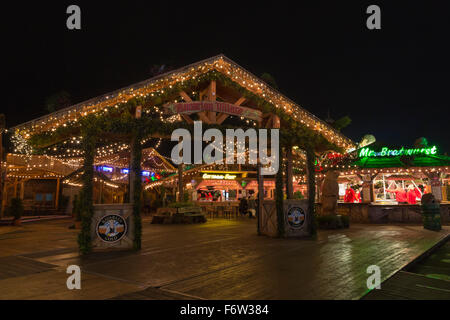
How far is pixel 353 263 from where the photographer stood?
5.88 metres

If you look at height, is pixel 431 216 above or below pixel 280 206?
below

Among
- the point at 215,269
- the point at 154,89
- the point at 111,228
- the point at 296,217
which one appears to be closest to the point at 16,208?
the point at 154,89

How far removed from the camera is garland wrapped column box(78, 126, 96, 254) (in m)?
7.29

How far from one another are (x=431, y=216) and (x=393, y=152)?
9.27m

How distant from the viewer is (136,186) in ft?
26.4


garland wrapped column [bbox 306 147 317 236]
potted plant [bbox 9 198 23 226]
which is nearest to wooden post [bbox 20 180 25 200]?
potted plant [bbox 9 198 23 226]

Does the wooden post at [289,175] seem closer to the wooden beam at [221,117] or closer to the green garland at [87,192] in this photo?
the wooden beam at [221,117]

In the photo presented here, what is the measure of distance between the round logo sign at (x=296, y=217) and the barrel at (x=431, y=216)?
6007mm

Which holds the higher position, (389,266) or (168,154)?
(168,154)

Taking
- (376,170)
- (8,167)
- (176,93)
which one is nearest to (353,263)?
(176,93)

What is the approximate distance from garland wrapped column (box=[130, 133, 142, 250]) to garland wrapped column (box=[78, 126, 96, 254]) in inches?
40.5

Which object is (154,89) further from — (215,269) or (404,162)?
(404,162)
